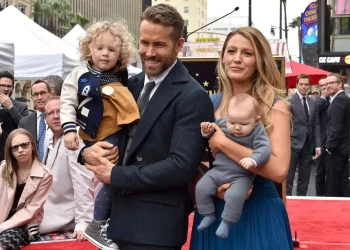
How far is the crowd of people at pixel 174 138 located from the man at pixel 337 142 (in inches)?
304

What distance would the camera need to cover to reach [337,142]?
11.0 metres

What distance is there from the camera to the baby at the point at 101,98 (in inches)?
132

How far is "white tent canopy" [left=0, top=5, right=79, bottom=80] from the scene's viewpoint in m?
11.5

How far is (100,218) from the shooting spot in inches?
136

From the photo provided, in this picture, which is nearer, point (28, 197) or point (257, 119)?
point (257, 119)

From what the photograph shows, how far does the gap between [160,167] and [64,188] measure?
4499 millimetres

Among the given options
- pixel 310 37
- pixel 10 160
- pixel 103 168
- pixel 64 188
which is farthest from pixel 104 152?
pixel 310 37

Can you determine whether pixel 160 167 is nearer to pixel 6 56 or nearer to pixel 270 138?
pixel 270 138

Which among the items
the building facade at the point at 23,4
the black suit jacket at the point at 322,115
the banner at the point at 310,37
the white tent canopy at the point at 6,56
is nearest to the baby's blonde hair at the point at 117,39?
the white tent canopy at the point at 6,56

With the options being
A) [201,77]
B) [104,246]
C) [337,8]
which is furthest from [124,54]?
[337,8]

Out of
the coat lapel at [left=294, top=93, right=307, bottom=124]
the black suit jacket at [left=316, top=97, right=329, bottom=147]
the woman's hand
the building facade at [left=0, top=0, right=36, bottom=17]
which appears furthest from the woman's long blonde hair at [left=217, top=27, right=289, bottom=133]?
the building facade at [left=0, top=0, right=36, bottom=17]

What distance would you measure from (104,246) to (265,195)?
2.71ft

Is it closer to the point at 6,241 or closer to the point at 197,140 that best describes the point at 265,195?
the point at 197,140

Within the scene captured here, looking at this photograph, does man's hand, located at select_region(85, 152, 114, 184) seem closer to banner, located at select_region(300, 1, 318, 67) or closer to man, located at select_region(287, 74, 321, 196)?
man, located at select_region(287, 74, 321, 196)
